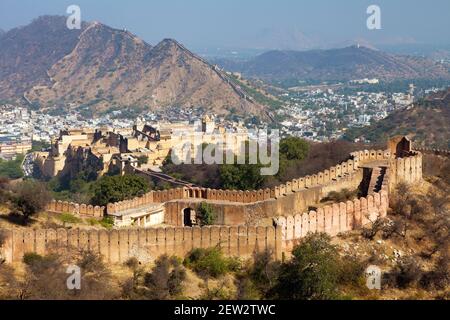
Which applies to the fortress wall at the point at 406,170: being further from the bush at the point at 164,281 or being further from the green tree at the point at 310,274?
the bush at the point at 164,281

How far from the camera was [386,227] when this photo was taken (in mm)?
21500

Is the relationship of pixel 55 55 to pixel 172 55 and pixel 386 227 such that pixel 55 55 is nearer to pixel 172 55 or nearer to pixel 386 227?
pixel 172 55

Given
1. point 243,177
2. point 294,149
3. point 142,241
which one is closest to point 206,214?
point 142,241

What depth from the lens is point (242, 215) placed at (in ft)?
75.9

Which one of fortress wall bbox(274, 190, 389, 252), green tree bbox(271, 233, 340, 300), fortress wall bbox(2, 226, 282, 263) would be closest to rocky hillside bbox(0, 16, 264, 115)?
fortress wall bbox(274, 190, 389, 252)

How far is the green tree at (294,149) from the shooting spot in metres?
33.6

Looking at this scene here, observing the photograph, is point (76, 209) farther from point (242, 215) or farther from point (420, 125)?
point (420, 125)

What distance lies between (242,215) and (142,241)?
554 cm

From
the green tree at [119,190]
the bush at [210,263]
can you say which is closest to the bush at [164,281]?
the bush at [210,263]

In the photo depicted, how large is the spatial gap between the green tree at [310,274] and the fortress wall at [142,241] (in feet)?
3.81

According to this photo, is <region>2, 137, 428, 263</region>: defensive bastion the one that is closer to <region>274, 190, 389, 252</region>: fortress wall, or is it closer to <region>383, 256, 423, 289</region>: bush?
<region>274, 190, 389, 252</region>: fortress wall

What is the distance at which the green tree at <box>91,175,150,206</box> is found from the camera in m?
28.1
